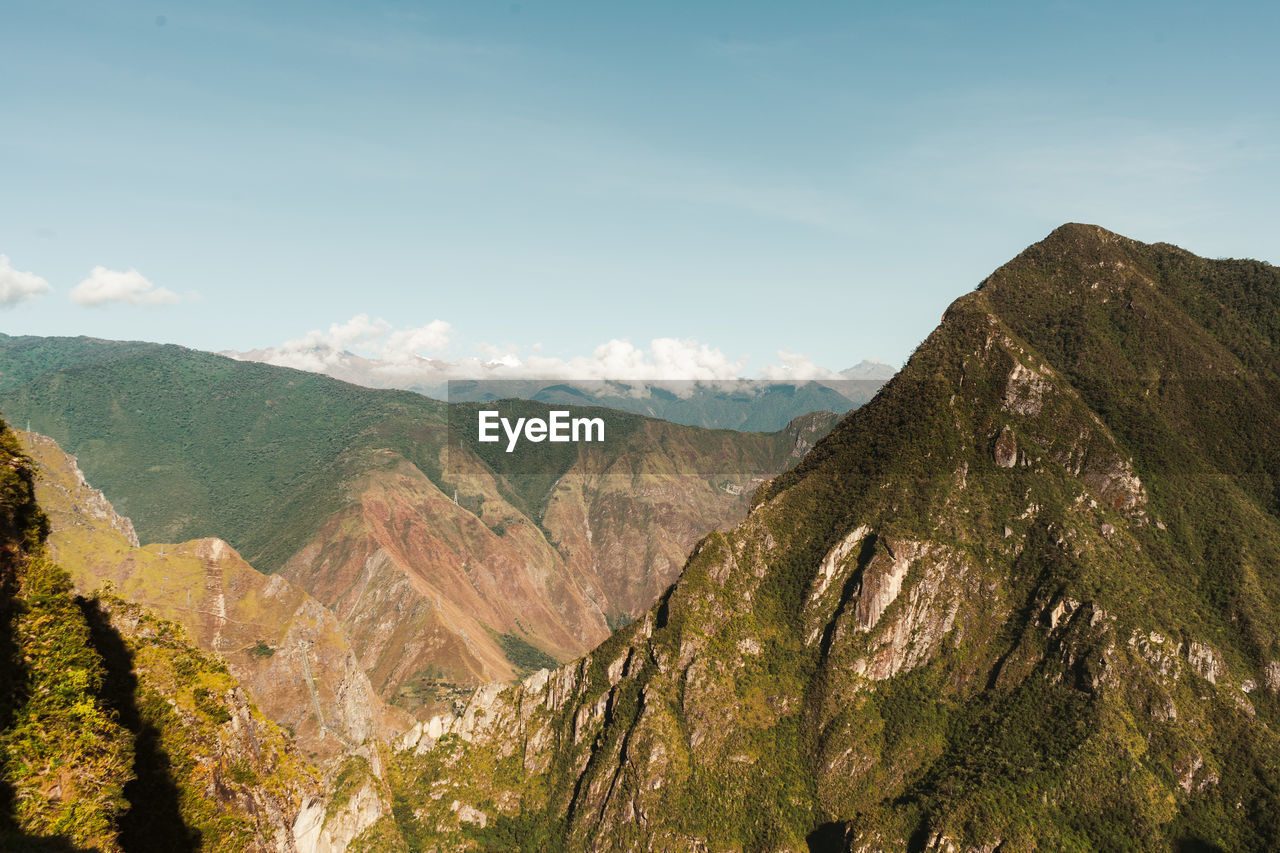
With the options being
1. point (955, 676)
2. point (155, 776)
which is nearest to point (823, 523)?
point (955, 676)

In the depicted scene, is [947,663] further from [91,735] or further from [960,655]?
[91,735]

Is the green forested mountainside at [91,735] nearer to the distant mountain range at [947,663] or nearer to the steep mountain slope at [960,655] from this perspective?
the distant mountain range at [947,663]

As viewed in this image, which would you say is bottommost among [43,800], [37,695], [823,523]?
[823,523]

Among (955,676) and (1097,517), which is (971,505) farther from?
(955,676)

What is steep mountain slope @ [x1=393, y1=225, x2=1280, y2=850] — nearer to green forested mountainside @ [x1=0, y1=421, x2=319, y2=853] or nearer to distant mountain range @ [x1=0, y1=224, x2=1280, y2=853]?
distant mountain range @ [x1=0, y1=224, x2=1280, y2=853]

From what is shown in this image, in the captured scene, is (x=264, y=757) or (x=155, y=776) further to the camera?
(x=264, y=757)

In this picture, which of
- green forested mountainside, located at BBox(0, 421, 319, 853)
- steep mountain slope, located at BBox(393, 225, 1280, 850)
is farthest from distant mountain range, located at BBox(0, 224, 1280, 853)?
green forested mountainside, located at BBox(0, 421, 319, 853)

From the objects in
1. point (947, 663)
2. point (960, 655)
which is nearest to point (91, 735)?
point (947, 663)
